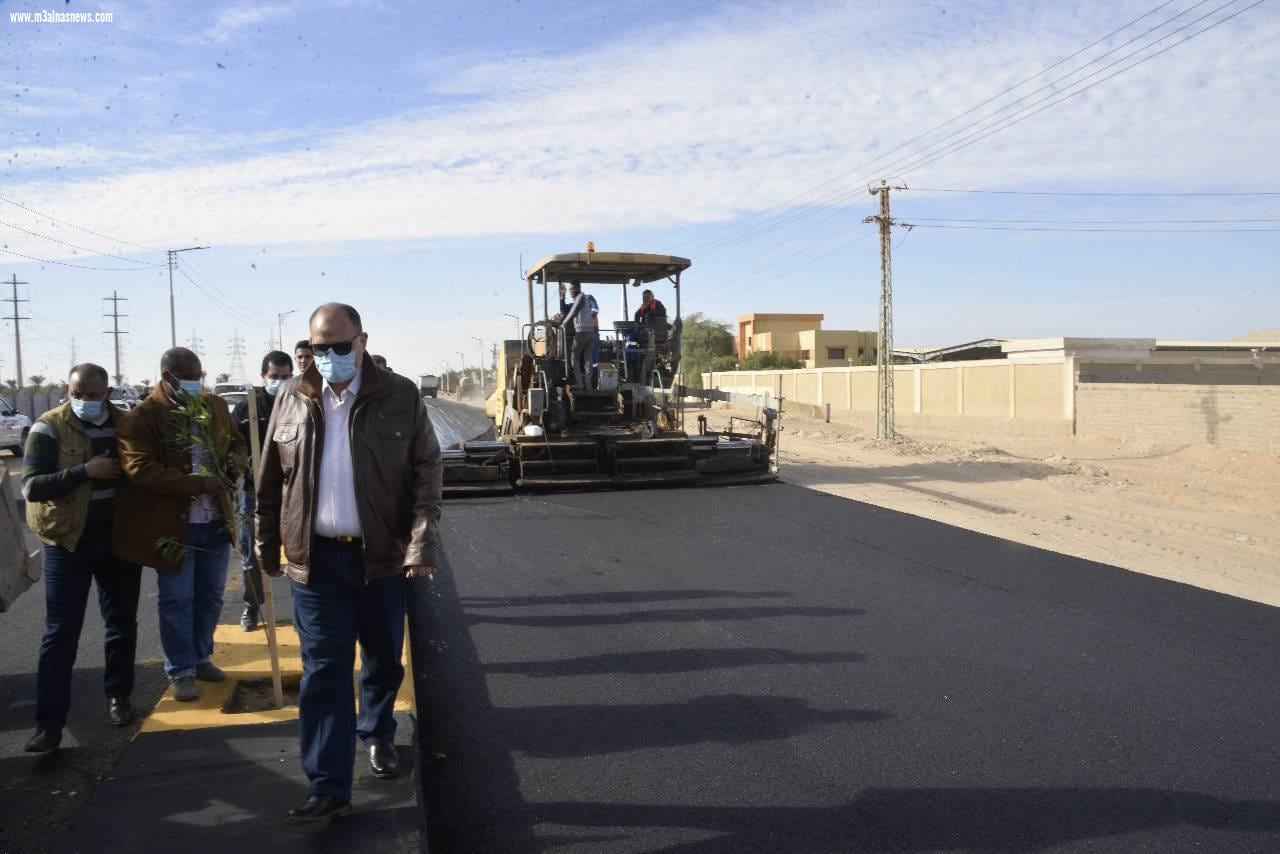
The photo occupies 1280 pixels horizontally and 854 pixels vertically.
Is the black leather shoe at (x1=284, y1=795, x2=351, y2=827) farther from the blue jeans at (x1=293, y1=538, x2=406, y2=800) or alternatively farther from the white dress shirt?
the white dress shirt

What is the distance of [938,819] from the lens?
375 centimetres

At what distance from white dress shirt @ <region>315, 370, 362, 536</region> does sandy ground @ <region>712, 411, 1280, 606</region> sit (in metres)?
7.71

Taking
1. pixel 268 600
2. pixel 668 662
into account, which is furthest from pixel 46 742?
pixel 668 662

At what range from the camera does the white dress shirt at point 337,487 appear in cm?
360

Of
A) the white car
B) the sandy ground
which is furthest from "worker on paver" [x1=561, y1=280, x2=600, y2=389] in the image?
the white car

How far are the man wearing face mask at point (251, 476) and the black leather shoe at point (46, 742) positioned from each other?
3.76 ft

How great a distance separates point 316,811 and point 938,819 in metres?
2.26

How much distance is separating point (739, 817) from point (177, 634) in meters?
2.92

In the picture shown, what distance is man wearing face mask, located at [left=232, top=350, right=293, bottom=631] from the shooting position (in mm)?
5133

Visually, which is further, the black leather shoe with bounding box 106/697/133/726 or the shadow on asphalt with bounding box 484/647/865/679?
the shadow on asphalt with bounding box 484/647/865/679

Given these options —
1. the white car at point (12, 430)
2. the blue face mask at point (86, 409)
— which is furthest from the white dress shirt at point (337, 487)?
the white car at point (12, 430)

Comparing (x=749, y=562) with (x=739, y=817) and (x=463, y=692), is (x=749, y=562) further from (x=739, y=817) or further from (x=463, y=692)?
(x=739, y=817)

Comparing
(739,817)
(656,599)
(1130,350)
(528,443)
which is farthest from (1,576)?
(1130,350)

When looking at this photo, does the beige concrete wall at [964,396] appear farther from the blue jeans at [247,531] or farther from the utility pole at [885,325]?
the blue jeans at [247,531]
